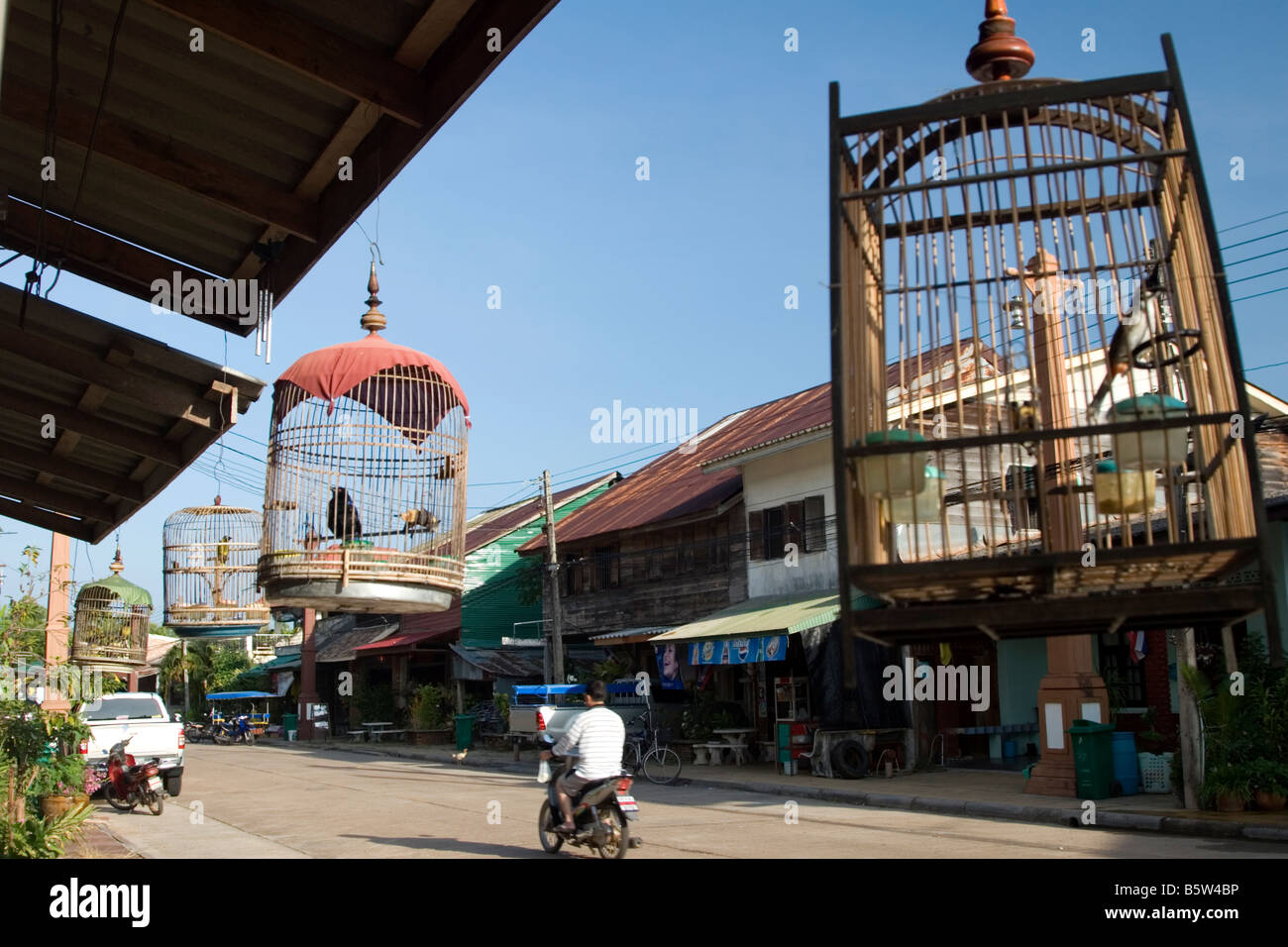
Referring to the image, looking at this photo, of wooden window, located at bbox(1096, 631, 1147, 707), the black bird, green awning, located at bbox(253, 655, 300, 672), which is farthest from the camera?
green awning, located at bbox(253, 655, 300, 672)

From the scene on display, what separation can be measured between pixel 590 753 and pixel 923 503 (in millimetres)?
6659

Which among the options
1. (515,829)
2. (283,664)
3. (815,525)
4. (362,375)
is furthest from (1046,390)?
(283,664)

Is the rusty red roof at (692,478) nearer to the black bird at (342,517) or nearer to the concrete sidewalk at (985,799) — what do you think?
the concrete sidewalk at (985,799)

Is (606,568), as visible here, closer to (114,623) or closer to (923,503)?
(114,623)

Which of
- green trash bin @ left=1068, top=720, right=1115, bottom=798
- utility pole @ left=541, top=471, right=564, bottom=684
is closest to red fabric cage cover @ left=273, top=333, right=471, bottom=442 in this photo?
green trash bin @ left=1068, top=720, right=1115, bottom=798

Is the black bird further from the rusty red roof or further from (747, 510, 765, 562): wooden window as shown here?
(747, 510, 765, 562): wooden window

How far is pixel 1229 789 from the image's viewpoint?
505 inches

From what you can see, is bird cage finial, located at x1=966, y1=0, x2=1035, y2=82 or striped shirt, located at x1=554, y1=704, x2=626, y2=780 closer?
bird cage finial, located at x1=966, y1=0, x2=1035, y2=82

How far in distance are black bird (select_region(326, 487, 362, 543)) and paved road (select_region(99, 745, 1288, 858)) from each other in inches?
124

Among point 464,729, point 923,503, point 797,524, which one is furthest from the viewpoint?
point 464,729

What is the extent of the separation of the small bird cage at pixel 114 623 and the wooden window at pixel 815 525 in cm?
1227

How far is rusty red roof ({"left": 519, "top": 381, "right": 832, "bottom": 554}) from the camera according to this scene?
25.6 metres

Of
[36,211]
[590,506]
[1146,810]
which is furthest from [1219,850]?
[590,506]
